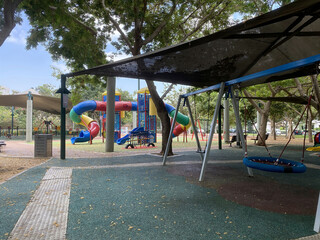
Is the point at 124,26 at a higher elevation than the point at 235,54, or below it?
higher

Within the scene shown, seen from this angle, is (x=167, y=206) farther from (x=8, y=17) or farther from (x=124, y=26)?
(x=124, y=26)

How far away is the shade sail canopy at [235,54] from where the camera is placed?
12.4 ft

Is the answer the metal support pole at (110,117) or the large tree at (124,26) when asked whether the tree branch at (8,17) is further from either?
the metal support pole at (110,117)

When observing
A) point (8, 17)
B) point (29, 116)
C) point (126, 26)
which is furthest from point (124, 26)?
point (29, 116)

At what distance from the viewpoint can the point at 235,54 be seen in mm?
5043

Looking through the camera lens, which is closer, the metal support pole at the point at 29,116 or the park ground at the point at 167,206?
the park ground at the point at 167,206

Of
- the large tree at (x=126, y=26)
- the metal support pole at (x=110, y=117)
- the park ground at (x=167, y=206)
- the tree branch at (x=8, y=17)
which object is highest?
the large tree at (x=126, y=26)

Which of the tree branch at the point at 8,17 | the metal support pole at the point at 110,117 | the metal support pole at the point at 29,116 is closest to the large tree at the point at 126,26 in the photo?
the metal support pole at the point at 110,117

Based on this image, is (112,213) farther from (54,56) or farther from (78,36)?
(54,56)

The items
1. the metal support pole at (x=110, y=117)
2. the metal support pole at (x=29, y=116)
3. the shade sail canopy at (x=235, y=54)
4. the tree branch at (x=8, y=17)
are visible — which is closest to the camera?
the shade sail canopy at (x=235, y=54)

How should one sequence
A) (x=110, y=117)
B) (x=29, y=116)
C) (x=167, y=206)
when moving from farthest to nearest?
(x=29, y=116) → (x=110, y=117) → (x=167, y=206)

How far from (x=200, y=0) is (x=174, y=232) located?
8860 millimetres

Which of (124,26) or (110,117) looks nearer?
(124,26)

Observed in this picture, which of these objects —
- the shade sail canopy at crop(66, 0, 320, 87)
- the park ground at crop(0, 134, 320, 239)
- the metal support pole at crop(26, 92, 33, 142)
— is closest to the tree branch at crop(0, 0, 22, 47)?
the shade sail canopy at crop(66, 0, 320, 87)
